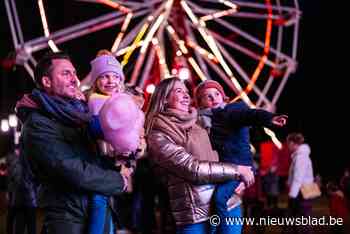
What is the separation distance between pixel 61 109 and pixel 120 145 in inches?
14.4

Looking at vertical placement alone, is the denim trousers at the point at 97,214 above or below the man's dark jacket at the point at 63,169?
below

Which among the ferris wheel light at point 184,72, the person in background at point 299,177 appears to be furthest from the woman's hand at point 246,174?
the ferris wheel light at point 184,72

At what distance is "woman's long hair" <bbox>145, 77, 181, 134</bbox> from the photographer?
166 inches

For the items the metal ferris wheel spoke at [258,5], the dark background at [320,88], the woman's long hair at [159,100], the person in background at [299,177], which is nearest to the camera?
the woman's long hair at [159,100]

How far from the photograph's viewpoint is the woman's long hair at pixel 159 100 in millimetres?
4220

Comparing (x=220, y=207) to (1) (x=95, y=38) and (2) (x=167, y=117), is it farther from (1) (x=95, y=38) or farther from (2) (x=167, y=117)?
(1) (x=95, y=38)

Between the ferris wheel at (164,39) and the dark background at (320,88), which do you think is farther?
the dark background at (320,88)

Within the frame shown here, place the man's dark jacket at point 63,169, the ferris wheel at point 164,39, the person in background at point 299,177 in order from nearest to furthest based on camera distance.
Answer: the man's dark jacket at point 63,169 < the person in background at point 299,177 < the ferris wheel at point 164,39

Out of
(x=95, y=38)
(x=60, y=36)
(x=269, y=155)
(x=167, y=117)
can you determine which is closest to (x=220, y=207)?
(x=167, y=117)

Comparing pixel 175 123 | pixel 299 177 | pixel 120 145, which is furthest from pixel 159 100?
pixel 299 177

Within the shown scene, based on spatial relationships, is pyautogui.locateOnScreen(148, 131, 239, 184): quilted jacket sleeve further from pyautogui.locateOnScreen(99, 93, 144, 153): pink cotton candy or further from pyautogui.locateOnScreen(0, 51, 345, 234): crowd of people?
pyautogui.locateOnScreen(99, 93, 144, 153): pink cotton candy

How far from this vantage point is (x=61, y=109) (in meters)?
3.22

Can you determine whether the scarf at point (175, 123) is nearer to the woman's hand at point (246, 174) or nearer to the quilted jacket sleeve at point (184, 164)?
the quilted jacket sleeve at point (184, 164)

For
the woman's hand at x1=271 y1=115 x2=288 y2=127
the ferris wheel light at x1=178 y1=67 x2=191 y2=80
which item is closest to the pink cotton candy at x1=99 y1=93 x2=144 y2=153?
the woman's hand at x1=271 y1=115 x2=288 y2=127
